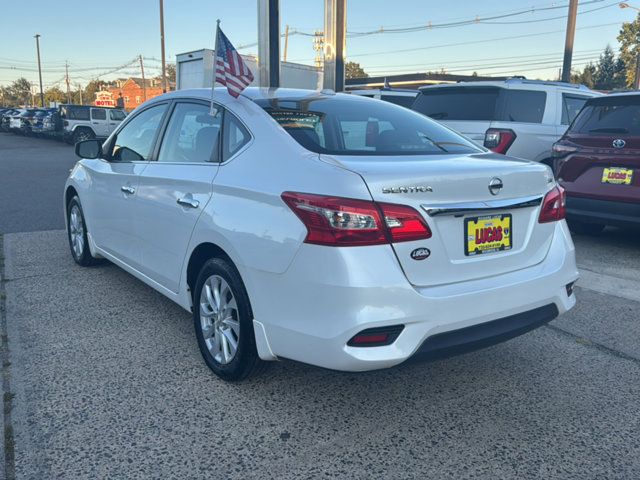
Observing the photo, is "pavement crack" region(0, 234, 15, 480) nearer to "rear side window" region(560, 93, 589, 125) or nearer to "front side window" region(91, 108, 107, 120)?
"rear side window" region(560, 93, 589, 125)

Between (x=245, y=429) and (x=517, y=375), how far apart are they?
162 cm

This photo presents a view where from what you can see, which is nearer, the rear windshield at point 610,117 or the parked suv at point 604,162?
the parked suv at point 604,162

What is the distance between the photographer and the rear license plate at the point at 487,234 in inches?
103

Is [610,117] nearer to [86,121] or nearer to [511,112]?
[511,112]

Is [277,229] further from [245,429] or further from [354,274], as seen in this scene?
[245,429]

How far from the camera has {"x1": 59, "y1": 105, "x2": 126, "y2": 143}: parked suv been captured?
2569 centimetres

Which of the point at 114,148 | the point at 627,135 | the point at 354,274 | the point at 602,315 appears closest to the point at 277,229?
the point at 354,274

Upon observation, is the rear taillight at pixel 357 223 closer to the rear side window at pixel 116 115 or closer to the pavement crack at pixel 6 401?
the pavement crack at pixel 6 401

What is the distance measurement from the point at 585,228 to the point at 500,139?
1.57 m

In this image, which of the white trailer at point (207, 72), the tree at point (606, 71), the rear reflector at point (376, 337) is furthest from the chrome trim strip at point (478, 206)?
the tree at point (606, 71)

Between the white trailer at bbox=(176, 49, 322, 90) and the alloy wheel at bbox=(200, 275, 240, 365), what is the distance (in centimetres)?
1425

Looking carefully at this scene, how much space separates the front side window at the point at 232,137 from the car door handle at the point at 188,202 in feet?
0.95

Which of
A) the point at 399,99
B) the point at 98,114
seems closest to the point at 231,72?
the point at 399,99

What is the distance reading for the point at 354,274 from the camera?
236 cm
